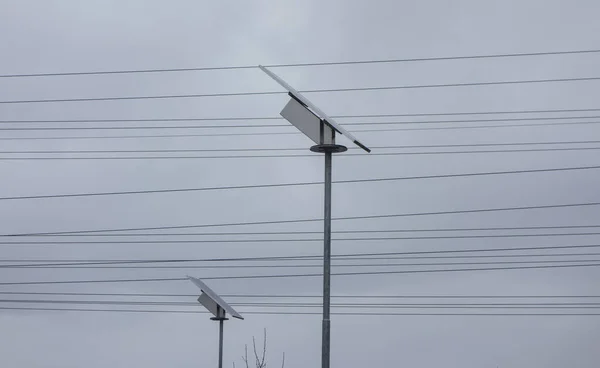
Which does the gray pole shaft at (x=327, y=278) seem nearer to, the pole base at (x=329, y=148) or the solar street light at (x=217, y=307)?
the pole base at (x=329, y=148)

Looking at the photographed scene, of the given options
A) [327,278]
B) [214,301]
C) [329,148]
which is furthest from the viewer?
[214,301]

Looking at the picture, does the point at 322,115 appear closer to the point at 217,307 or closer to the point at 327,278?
the point at 327,278

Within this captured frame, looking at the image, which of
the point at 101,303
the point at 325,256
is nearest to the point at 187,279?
the point at 101,303

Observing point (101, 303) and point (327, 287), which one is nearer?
point (327, 287)

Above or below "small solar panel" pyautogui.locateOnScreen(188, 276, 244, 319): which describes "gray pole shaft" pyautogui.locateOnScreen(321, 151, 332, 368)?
below

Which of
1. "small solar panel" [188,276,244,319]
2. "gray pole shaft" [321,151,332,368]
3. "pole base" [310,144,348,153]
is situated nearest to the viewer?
"gray pole shaft" [321,151,332,368]

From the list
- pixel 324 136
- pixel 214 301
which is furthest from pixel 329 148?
pixel 214 301

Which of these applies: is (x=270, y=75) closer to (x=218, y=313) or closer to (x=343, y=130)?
(x=343, y=130)

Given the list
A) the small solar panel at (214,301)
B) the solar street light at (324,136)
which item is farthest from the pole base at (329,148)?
the small solar panel at (214,301)

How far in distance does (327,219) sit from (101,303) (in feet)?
65.8

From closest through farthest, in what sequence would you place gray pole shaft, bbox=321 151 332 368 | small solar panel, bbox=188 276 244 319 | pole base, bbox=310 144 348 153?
gray pole shaft, bbox=321 151 332 368 → pole base, bbox=310 144 348 153 → small solar panel, bbox=188 276 244 319

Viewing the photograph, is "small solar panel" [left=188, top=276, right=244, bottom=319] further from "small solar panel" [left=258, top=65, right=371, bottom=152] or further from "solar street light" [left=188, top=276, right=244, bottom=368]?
"small solar panel" [left=258, top=65, right=371, bottom=152]

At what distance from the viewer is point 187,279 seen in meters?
27.5

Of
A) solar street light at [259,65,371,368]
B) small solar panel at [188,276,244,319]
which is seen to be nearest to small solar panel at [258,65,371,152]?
solar street light at [259,65,371,368]
